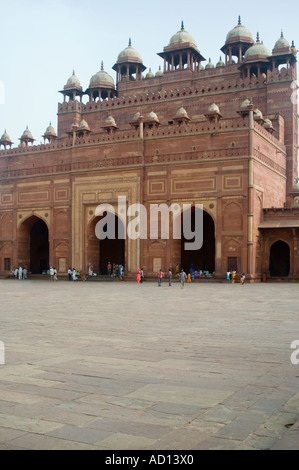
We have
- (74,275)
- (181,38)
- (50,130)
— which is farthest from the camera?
(181,38)

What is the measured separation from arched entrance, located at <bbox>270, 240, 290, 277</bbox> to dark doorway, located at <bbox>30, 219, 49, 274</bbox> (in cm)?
1321

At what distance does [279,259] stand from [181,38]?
1593 centimetres

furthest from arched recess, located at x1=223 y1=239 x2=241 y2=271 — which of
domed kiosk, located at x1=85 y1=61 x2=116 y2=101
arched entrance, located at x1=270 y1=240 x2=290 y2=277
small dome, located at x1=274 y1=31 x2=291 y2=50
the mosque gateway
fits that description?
domed kiosk, located at x1=85 y1=61 x2=116 y2=101

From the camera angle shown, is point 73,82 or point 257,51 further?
point 73,82

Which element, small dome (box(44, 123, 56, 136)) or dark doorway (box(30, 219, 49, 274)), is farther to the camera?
small dome (box(44, 123, 56, 136))

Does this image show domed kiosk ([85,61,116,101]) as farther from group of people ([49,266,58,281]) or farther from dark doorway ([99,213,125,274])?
group of people ([49,266,58,281])

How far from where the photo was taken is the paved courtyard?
10.4 feet

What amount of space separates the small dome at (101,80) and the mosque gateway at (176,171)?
30cm

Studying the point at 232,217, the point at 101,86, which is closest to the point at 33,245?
the point at 101,86

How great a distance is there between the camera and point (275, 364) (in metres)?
5.31

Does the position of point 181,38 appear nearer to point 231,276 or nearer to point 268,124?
point 268,124

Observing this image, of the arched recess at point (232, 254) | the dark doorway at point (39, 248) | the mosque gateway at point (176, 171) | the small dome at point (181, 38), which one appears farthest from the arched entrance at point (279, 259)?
the small dome at point (181, 38)

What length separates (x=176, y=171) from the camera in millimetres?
25141
